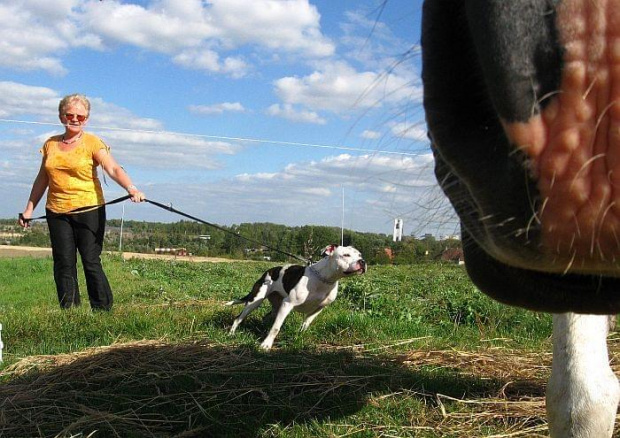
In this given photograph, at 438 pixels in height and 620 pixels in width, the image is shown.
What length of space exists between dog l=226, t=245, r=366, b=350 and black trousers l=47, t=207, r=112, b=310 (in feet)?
4.63

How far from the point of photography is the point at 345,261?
682 centimetres

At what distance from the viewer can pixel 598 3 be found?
99 centimetres

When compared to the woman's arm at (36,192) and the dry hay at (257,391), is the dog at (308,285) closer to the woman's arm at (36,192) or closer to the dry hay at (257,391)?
the dry hay at (257,391)

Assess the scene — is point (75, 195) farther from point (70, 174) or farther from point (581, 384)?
point (581, 384)

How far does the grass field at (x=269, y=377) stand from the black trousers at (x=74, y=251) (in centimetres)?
26

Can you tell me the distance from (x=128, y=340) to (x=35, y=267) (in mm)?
15287

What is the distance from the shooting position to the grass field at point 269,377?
3.41 meters

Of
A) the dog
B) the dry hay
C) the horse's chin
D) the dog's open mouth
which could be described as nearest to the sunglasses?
the dog

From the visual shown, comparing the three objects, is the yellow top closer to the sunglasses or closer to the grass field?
the sunglasses

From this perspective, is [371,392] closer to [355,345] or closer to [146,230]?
[355,345]

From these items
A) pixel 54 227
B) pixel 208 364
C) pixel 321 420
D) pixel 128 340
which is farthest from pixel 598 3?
pixel 54 227

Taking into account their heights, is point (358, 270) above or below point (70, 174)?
below

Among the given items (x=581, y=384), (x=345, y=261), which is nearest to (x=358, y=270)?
(x=345, y=261)

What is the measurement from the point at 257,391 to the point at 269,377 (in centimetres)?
28
